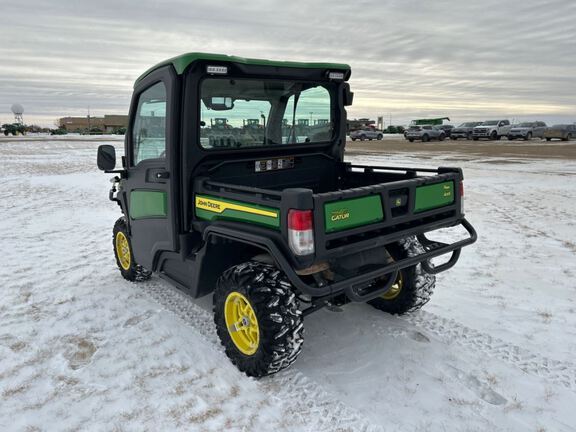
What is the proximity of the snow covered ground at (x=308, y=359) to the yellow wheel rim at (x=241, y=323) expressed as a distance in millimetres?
205

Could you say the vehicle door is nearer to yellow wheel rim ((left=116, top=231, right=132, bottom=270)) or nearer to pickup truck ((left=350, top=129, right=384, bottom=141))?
yellow wheel rim ((left=116, top=231, right=132, bottom=270))

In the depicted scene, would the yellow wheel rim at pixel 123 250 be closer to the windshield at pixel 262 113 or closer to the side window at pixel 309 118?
the windshield at pixel 262 113

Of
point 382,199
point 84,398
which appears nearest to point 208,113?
point 382,199

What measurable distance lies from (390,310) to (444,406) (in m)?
1.40

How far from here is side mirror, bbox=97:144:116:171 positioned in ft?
14.1

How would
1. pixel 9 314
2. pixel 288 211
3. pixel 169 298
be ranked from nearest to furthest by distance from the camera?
pixel 288 211 → pixel 9 314 → pixel 169 298

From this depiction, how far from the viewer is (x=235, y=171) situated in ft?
13.4

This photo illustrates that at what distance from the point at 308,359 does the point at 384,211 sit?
4.27 feet

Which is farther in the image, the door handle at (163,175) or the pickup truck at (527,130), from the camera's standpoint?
the pickup truck at (527,130)

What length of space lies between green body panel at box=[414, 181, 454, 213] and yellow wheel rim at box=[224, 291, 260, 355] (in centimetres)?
152

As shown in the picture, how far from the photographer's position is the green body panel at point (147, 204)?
13.0 ft

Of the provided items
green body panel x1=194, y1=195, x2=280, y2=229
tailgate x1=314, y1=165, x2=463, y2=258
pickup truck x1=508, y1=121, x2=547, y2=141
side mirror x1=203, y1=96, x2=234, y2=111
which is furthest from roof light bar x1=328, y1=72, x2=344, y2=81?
pickup truck x1=508, y1=121, x2=547, y2=141

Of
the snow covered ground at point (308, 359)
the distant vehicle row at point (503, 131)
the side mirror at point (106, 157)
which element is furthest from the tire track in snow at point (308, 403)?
the distant vehicle row at point (503, 131)

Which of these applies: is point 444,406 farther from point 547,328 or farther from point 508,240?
point 508,240
